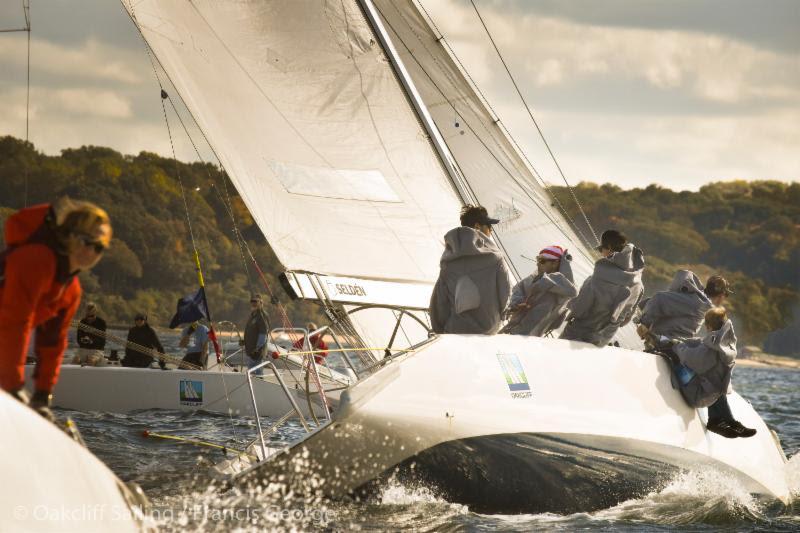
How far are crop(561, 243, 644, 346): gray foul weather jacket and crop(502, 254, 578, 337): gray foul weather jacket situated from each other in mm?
140

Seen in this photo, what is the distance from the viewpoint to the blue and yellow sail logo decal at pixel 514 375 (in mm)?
6266

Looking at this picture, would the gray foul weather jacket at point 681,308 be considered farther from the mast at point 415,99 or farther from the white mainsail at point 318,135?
the mast at point 415,99

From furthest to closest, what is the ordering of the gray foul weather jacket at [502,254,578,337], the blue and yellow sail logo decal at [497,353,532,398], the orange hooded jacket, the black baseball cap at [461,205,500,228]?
1. the gray foul weather jacket at [502,254,578,337]
2. the black baseball cap at [461,205,500,228]
3. the blue and yellow sail logo decal at [497,353,532,398]
4. the orange hooded jacket

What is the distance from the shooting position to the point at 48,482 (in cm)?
359

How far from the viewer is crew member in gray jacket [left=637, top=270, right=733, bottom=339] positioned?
8398 millimetres

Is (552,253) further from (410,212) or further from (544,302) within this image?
(410,212)

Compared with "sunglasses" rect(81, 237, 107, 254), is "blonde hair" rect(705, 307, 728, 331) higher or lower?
lower

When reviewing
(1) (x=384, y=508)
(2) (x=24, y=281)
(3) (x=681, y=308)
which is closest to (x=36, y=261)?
(2) (x=24, y=281)

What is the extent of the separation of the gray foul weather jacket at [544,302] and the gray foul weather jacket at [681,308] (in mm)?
1303

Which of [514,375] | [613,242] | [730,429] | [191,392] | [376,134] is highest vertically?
[376,134]

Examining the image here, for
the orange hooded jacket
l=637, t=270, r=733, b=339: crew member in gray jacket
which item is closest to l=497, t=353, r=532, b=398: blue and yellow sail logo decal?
l=637, t=270, r=733, b=339: crew member in gray jacket

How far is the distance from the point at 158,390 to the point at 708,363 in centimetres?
855

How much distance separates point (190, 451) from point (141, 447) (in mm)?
586

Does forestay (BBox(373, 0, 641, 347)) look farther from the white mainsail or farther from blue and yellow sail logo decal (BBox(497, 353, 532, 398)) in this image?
blue and yellow sail logo decal (BBox(497, 353, 532, 398))
